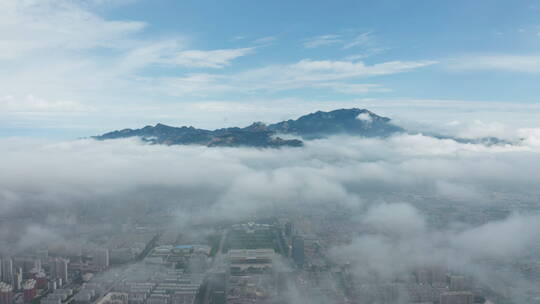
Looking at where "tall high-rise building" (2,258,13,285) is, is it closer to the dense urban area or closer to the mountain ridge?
the dense urban area

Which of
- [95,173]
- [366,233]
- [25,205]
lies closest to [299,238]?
[366,233]

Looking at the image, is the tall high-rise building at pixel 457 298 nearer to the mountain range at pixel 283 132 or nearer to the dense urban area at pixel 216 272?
the dense urban area at pixel 216 272

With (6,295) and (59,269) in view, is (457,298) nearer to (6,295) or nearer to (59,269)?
(59,269)

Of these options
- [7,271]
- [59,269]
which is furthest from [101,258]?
[7,271]

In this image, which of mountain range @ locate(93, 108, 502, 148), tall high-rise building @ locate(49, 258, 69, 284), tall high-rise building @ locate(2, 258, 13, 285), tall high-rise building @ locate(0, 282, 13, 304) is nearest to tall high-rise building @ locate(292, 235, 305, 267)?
tall high-rise building @ locate(49, 258, 69, 284)

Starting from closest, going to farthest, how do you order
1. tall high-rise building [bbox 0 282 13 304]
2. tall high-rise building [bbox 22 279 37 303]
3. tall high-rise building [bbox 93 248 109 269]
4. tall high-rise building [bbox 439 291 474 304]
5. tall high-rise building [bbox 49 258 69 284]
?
tall high-rise building [bbox 439 291 474 304] → tall high-rise building [bbox 0 282 13 304] → tall high-rise building [bbox 22 279 37 303] → tall high-rise building [bbox 49 258 69 284] → tall high-rise building [bbox 93 248 109 269]

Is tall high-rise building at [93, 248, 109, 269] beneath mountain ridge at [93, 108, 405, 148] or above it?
beneath

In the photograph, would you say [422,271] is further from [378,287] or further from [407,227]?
[407,227]
